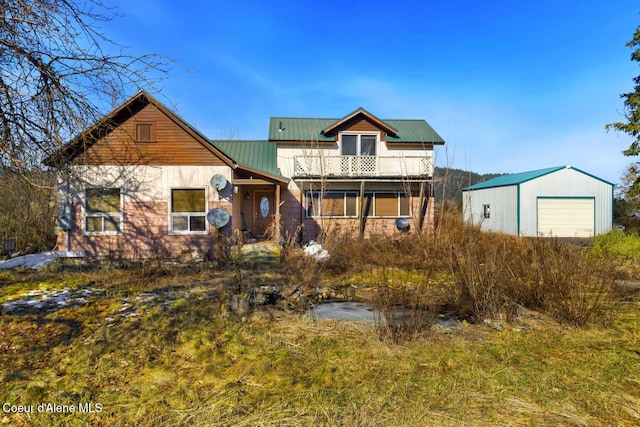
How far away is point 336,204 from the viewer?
17047 mm

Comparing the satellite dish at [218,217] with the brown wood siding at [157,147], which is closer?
the satellite dish at [218,217]

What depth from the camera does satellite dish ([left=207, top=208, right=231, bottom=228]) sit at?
40.2ft

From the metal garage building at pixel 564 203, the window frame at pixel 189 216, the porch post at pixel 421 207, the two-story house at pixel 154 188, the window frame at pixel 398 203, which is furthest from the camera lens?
the metal garage building at pixel 564 203

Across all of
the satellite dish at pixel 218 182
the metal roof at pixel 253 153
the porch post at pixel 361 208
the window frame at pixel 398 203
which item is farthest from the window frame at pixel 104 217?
the window frame at pixel 398 203

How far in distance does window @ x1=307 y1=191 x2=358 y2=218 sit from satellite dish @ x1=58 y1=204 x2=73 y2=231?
9.41 m

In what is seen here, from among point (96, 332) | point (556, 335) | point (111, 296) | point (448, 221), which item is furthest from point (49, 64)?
point (448, 221)

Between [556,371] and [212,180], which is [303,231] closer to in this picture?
[212,180]

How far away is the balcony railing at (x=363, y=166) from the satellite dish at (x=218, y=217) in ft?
14.4

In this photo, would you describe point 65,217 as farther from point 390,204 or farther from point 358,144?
point 390,204

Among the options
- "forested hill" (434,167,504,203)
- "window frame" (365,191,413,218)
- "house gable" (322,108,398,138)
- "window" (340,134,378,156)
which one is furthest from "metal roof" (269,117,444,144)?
"window frame" (365,191,413,218)

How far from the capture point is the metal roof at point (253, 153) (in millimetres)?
17000

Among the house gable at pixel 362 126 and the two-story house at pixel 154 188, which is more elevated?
the house gable at pixel 362 126

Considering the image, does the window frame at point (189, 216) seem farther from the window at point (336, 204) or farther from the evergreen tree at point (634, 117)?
the evergreen tree at point (634, 117)

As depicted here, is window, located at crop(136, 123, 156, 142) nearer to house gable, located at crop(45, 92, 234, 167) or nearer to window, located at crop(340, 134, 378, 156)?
house gable, located at crop(45, 92, 234, 167)
